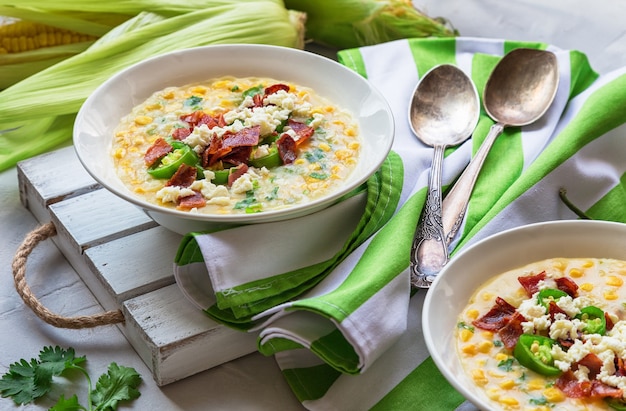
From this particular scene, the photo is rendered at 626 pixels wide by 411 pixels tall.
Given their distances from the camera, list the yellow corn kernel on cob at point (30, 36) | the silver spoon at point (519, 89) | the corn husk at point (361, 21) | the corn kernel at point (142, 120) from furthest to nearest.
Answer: the corn husk at point (361, 21)
the yellow corn kernel on cob at point (30, 36)
the silver spoon at point (519, 89)
the corn kernel at point (142, 120)

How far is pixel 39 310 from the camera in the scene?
95.5 inches

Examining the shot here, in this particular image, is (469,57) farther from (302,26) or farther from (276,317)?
(276,317)

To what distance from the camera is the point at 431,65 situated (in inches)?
128

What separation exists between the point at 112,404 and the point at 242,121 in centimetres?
95

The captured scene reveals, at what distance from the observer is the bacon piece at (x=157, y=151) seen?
254 centimetres

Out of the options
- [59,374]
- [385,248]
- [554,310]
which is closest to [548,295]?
[554,310]

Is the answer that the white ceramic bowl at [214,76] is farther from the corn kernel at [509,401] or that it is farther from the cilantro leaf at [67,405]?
the corn kernel at [509,401]

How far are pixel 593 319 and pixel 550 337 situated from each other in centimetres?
13

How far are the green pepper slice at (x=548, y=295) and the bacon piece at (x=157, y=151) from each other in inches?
44.9

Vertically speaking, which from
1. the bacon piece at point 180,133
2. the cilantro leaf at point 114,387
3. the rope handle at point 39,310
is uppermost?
the bacon piece at point 180,133

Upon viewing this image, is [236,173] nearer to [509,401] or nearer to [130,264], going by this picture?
[130,264]

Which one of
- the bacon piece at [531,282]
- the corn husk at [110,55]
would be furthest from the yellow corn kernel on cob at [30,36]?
the bacon piece at [531,282]

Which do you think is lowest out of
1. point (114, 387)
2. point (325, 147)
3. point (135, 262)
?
point (114, 387)

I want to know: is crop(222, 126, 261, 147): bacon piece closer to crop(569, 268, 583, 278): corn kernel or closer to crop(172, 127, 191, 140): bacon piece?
crop(172, 127, 191, 140): bacon piece
